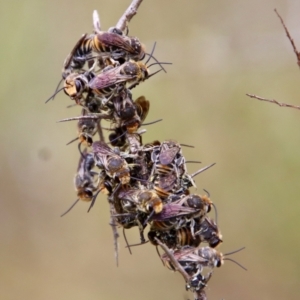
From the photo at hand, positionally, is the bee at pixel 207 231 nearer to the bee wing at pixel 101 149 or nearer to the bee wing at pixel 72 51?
the bee wing at pixel 101 149

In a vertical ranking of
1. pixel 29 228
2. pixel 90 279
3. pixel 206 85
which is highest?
pixel 206 85

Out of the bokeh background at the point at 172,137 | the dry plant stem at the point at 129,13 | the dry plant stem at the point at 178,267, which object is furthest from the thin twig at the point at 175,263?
the bokeh background at the point at 172,137

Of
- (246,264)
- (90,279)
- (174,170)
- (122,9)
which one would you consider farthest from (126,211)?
(122,9)

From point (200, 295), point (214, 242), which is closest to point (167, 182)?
point (214, 242)

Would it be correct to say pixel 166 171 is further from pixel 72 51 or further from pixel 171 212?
pixel 72 51

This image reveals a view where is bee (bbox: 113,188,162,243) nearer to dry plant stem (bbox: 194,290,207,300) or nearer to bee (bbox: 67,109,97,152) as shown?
dry plant stem (bbox: 194,290,207,300)

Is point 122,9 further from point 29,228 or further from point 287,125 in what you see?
point 29,228

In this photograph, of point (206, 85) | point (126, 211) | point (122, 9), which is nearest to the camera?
point (126, 211)

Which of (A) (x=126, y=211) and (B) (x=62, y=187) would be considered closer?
(A) (x=126, y=211)

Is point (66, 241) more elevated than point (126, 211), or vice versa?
point (126, 211)
